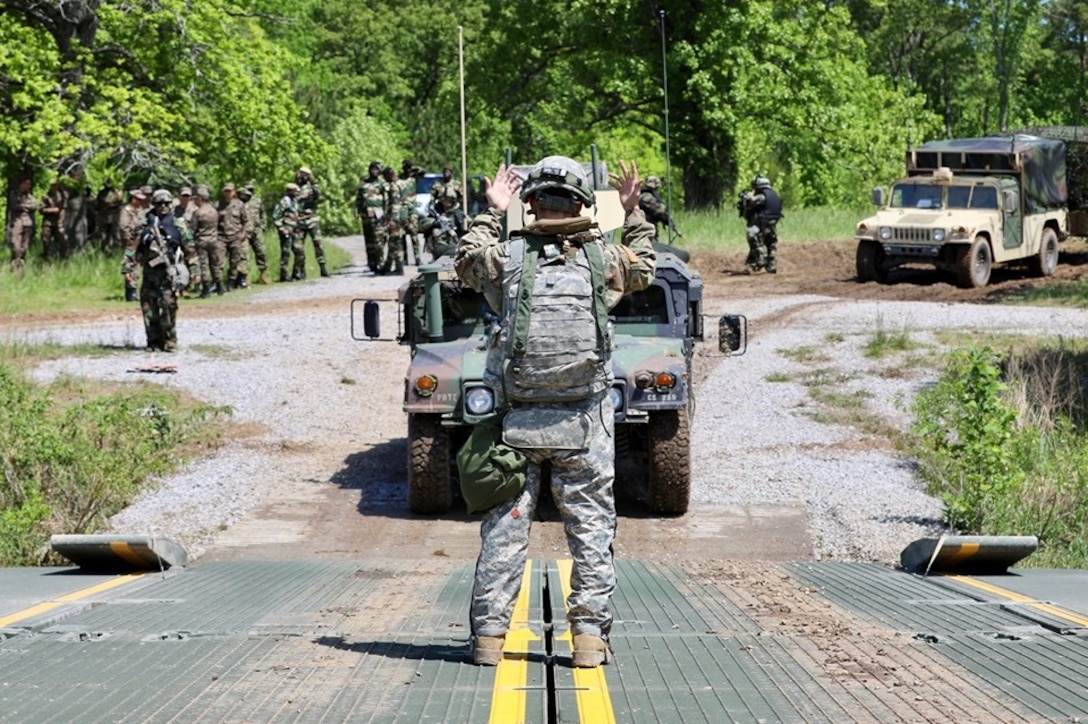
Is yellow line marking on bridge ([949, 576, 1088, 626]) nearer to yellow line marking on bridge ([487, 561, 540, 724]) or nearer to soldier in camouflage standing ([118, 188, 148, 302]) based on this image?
yellow line marking on bridge ([487, 561, 540, 724])

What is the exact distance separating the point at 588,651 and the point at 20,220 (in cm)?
2343

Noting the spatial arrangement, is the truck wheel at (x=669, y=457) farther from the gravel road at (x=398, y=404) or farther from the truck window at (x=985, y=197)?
the truck window at (x=985, y=197)

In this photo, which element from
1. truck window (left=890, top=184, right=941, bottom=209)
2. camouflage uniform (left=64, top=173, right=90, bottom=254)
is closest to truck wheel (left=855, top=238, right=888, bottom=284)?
truck window (left=890, top=184, right=941, bottom=209)

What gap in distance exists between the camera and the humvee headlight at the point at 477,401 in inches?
407

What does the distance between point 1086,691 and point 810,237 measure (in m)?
29.7

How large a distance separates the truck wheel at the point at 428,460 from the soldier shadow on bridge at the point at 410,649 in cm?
450

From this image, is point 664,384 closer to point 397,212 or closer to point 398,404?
point 398,404

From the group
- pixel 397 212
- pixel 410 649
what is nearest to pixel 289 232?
pixel 397 212

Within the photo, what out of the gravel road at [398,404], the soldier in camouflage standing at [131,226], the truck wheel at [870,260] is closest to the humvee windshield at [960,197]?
the truck wheel at [870,260]

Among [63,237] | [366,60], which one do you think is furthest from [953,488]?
[366,60]

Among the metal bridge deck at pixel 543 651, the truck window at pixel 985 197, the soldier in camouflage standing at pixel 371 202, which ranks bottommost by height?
the metal bridge deck at pixel 543 651

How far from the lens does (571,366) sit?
5.62 m

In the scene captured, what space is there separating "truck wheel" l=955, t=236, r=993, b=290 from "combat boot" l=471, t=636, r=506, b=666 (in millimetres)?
20878

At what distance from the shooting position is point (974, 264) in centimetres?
2558
